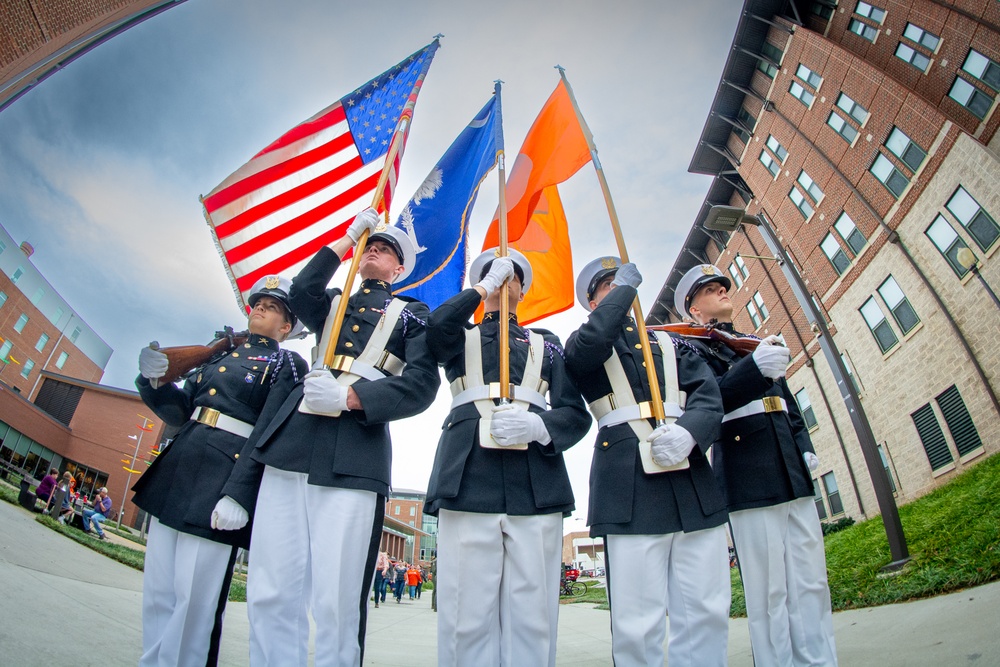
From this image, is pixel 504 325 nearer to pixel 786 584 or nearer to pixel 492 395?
pixel 492 395

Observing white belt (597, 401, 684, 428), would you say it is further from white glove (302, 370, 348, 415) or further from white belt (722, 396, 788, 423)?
white glove (302, 370, 348, 415)

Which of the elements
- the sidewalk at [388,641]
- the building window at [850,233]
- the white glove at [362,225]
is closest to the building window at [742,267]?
the building window at [850,233]

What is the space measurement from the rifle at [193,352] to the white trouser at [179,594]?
41.0 inches

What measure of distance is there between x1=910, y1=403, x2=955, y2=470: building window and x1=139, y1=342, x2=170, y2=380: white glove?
18.0 m

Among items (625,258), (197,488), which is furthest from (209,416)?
(625,258)

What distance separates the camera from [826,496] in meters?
19.8

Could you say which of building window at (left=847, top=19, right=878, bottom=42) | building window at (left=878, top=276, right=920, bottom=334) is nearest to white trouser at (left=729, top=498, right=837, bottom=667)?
building window at (left=878, top=276, right=920, bottom=334)

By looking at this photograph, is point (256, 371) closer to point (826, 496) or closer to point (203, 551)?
point (203, 551)

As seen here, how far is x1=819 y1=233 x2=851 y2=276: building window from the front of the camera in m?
18.1

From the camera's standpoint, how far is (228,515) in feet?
8.98

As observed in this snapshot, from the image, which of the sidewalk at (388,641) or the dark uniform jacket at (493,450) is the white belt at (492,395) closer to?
the dark uniform jacket at (493,450)

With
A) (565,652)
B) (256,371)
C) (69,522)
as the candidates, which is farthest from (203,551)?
(69,522)

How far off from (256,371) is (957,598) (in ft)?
18.8

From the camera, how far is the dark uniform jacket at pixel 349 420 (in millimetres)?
2664
